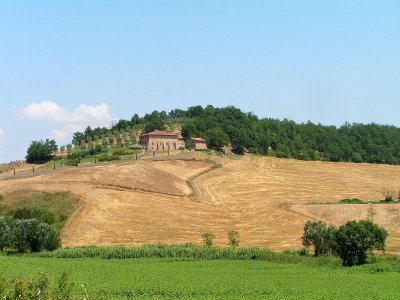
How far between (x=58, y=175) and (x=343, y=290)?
78.1 m

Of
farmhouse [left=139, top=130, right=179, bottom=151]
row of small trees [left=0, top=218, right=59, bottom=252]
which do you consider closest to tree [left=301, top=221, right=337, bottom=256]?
row of small trees [left=0, top=218, right=59, bottom=252]

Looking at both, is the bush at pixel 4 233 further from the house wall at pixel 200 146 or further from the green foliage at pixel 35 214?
the house wall at pixel 200 146

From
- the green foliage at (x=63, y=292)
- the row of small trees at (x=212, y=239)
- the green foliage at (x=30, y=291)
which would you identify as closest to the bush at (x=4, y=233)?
the row of small trees at (x=212, y=239)

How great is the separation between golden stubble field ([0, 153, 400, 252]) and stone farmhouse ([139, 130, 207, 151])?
71.5 feet

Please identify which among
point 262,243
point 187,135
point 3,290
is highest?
point 187,135

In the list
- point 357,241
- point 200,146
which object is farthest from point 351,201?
point 200,146

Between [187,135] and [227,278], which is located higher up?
[187,135]

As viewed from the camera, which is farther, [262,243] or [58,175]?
[58,175]

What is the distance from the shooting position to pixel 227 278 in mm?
51656

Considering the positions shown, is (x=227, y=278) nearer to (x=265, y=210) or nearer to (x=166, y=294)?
(x=166, y=294)

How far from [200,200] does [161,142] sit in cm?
5682

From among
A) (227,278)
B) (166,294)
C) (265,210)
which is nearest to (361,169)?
(265,210)

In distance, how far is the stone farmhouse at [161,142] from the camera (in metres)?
162

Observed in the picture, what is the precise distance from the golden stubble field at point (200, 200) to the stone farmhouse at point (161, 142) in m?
21.8
